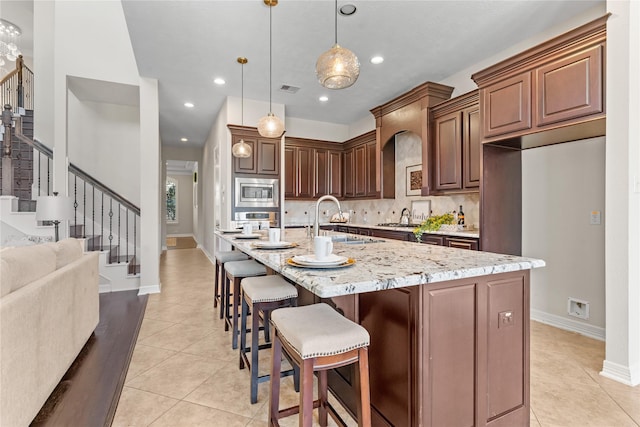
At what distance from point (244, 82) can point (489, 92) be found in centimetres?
307

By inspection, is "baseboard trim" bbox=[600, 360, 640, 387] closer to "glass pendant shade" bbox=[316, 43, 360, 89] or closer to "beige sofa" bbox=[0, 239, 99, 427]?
"glass pendant shade" bbox=[316, 43, 360, 89]

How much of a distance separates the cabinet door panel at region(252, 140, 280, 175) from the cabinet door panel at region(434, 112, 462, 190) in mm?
2550

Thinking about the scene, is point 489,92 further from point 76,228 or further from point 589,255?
point 76,228

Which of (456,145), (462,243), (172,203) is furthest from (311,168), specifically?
(172,203)

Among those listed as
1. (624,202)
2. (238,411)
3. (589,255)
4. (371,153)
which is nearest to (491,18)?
(624,202)

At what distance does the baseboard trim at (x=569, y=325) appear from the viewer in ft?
9.01

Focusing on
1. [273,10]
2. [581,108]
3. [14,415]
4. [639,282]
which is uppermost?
[273,10]

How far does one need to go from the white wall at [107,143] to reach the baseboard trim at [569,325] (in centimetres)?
660

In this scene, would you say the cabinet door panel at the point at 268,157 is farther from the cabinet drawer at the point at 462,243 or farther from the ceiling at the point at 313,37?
the cabinet drawer at the point at 462,243

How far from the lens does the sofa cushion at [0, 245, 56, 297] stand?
1507 millimetres

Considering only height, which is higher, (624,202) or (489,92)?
(489,92)

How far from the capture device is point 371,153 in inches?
214

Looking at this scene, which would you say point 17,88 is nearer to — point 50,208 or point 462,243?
point 50,208

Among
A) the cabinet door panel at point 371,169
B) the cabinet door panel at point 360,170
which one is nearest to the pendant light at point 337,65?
the cabinet door panel at point 371,169
